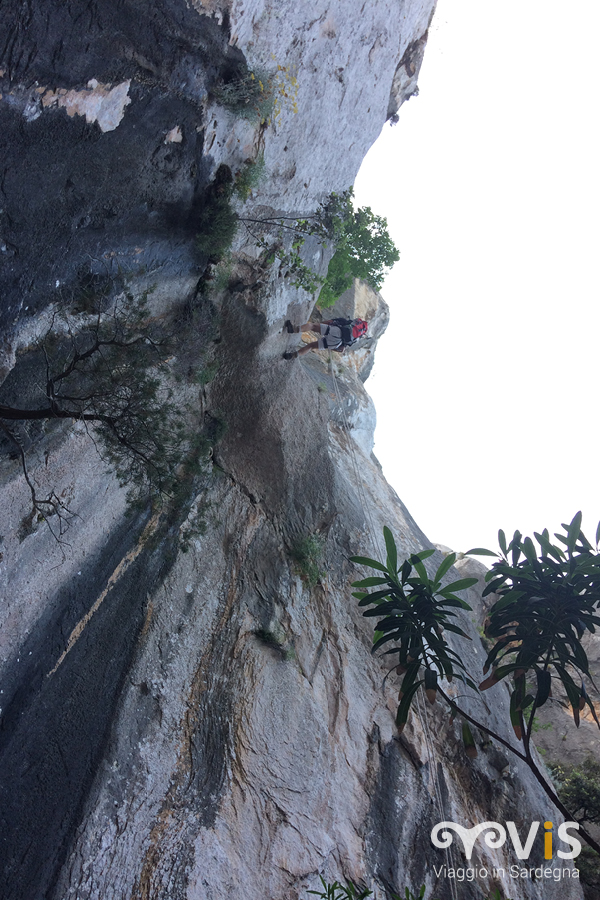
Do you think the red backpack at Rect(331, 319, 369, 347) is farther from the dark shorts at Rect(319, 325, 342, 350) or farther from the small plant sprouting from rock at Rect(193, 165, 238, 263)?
the small plant sprouting from rock at Rect(193, 165, 238, 263)

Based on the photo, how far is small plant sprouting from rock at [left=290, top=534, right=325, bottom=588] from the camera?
9.12 metres

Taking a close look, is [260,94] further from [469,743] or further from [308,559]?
[469,743]

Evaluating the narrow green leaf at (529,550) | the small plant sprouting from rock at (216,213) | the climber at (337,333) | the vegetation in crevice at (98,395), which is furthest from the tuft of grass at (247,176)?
the narrow green leaf at (529,550)

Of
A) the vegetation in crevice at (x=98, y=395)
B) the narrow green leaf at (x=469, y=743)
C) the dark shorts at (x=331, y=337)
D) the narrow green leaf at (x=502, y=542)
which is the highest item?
the dark shorts at (x=331, y=337)

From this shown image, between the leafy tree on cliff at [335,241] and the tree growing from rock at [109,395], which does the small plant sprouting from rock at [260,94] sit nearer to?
the leafy tree on cliff at [335,241]

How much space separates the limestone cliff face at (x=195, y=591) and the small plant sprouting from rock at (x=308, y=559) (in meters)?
0.14

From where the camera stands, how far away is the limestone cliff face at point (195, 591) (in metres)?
5.42

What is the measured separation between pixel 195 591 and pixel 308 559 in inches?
83.5

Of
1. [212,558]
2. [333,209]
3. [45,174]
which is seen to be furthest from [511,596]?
[45,174]

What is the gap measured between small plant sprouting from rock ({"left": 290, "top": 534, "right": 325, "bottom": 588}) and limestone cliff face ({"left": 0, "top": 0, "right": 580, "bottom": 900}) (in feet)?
0.45

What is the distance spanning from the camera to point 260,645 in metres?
7.98

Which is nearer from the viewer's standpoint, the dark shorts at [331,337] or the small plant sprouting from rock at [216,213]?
the small plant sprouting from rock at [216,213]

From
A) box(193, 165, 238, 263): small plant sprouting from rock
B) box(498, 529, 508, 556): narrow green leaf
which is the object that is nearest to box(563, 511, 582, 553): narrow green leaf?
box(498, 529, 508, 556): narrow green leaf

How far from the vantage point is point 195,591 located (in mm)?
7898
